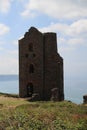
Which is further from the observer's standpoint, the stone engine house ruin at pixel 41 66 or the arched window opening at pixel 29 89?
the arched window opening at pixel 29 89

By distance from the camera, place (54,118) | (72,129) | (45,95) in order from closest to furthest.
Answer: (72,129) < (54,118) < (45,95)

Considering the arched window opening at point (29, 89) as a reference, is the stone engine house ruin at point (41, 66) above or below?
above

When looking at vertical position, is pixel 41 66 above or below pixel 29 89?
above

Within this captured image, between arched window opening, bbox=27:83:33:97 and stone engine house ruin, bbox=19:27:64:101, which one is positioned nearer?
stone engine house ruin, bbox=19:27:64:101

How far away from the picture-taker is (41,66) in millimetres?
56156

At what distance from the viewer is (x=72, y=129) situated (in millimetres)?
20750

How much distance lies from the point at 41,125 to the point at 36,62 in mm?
36050

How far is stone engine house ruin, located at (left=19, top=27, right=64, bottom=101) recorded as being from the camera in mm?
55625

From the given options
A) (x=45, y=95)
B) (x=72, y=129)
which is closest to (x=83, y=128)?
(x=72, y=129)

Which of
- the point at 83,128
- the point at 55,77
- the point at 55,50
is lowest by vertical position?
the point at 83,128

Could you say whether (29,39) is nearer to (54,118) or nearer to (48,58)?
(48,58)

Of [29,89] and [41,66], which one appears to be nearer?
[41,66]

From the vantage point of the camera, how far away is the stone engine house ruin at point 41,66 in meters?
55.6

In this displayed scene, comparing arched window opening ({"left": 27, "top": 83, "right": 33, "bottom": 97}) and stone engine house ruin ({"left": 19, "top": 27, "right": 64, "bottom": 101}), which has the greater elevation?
stone engine house ruin ({"left": 19, "top": 27, "right": 64, "bottom": 101})
